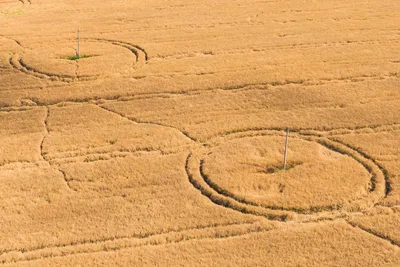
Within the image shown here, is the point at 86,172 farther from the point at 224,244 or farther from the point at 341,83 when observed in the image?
the point at 341,83

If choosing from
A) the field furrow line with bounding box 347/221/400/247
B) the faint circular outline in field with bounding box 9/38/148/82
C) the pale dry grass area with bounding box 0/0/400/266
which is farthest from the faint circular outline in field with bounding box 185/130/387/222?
the faint circular outline in field with bounding box 9/38/148/82

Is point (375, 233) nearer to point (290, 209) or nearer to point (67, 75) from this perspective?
point (290, 209)

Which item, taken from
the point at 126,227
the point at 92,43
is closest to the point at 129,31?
the point at 92,43

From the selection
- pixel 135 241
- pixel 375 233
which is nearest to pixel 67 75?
pixel 135 241

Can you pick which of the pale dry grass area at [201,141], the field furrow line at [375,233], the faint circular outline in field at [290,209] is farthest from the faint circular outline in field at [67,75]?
the field furrow line at [375,233]

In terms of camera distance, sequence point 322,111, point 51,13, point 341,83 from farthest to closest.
→ 1. point 51,13
2. point 341,83
3. point 322,111

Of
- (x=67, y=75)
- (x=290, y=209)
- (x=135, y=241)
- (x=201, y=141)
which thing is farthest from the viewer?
(x=67, y=75)
